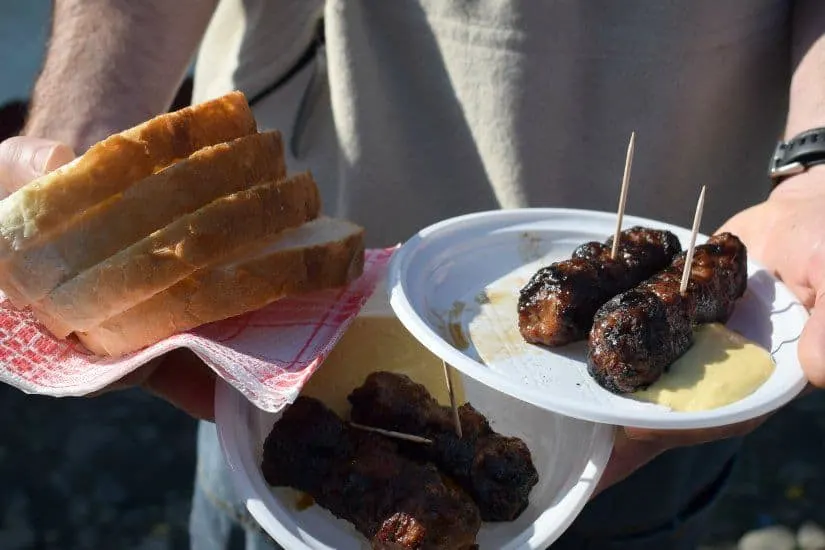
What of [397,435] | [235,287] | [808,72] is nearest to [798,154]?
[808,72]

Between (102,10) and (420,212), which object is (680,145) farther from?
(102,10)

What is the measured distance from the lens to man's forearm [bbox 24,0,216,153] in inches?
103

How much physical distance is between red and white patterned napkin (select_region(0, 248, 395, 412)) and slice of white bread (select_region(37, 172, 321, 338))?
0.24 feet

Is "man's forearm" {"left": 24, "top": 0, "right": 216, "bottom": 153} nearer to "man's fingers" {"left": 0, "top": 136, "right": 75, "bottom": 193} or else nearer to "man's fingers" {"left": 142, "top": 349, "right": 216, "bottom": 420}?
"man's fingers" {"left": 0, "top": 136, "right": 75, "bottom": 193}

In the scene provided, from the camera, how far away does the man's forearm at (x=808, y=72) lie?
254cm

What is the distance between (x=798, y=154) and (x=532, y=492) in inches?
52.9

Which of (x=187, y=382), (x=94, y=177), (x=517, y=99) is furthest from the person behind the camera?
(x=517, y=99)

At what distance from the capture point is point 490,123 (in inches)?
107

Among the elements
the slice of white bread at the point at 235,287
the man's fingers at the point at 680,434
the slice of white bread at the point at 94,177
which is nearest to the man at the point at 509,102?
the slice of white bread at the point at 235,287

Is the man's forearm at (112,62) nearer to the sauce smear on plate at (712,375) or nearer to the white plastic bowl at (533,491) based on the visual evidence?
the white plastic bowl at (533,491)

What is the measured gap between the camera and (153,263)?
194 centimetres

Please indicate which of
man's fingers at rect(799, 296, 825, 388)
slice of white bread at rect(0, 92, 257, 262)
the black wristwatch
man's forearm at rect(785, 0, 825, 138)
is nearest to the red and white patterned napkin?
slice of white bread at rect(0, 92, 257, 262)

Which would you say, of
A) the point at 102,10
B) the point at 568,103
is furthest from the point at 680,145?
the point at 102,10

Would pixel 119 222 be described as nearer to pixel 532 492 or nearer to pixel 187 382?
pixel 187 382
